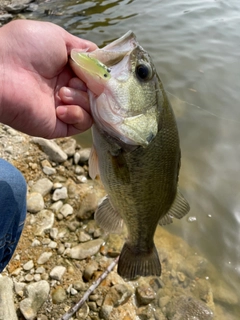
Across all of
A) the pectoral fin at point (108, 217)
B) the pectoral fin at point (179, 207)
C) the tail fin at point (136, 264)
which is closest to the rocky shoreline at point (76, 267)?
the tail fin at point (136, 264)

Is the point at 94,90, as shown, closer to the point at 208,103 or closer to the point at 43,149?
the point at 43,149

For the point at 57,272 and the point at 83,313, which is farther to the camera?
the point at 57,272

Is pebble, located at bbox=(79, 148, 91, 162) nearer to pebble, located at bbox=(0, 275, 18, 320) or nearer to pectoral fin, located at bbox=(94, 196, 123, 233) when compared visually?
pebble, located at bbox=(0, 275, 18, 320)

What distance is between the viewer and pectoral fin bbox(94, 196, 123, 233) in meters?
2.28

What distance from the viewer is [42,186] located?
3.56 m

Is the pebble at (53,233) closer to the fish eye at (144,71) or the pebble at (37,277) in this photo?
the pebble at (37,277)

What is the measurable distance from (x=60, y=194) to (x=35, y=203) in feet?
0.94

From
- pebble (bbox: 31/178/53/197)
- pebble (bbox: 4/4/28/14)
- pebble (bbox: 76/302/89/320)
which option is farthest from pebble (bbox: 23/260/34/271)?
Answer: pebble (bbox: 4/4/28/14)

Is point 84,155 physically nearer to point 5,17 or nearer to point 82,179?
point 82,179

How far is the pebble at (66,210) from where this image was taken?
3.42 metres

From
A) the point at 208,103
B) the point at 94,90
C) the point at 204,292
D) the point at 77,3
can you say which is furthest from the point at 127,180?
the point at 77,3

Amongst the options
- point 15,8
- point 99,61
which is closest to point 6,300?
point 99,61

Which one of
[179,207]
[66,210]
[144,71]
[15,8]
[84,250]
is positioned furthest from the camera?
[15,8]

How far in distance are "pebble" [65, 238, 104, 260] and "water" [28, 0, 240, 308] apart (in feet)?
3.23
